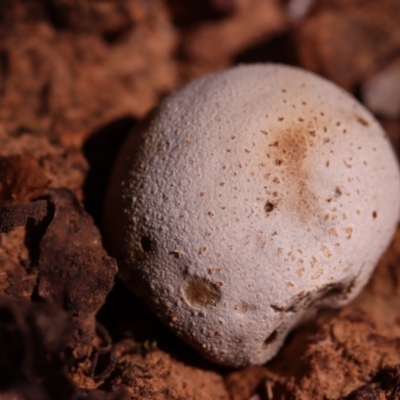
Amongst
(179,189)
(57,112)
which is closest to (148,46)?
(57,112)

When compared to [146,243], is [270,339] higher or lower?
lower

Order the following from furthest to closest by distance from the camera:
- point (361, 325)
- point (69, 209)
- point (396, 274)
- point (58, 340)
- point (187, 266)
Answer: point (396, 274) → point (361, 325) → point (69, 209) → point (187, 266) → point (58, 340)

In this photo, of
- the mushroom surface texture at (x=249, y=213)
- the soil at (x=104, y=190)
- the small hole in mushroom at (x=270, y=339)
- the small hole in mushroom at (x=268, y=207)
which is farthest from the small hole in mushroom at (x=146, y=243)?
→ the small hole in mushroom at (x=270, y=339)

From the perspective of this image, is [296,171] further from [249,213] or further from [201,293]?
[201,293]

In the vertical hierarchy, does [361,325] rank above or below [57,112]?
A: below

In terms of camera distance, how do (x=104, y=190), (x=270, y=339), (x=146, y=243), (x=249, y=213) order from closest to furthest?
1. (x=249, y=213)
2. (x=146, y=243)
3. (x=270, y=339)
4. (x=104, y=190)

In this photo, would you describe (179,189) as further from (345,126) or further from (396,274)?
(396,274)

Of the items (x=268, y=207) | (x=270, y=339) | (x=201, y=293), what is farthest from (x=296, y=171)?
(x=270, y=339)
